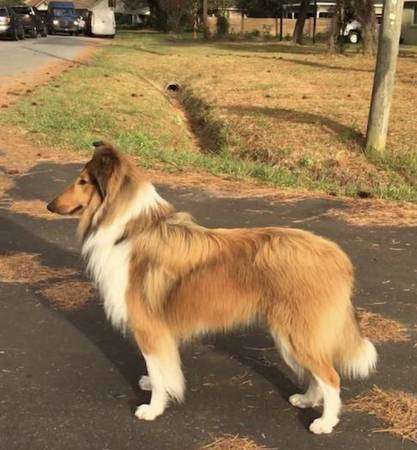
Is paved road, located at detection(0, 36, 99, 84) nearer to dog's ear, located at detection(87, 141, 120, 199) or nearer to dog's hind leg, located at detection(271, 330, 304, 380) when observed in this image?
dog's ear, located at detection(87, 141, 120, 199)

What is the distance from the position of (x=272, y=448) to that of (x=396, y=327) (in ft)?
5.83

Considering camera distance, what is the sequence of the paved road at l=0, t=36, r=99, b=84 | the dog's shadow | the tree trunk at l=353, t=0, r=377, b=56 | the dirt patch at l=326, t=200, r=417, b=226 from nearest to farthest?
the dog's shadow
the dirt patch at l=326, t=200, r=417, b=226
the paved road at l=0, t=36, r=99, b=84
the tree trunk at l=353, t=0, r=377, b=56

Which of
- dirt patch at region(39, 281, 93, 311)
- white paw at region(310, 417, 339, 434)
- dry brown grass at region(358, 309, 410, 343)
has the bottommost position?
dirt patch at region(39, 281, 93, 311)

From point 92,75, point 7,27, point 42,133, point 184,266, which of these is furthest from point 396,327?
point 7,27

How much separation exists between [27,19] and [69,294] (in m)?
38.0

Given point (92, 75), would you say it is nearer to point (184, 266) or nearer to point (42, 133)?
point (42, 133)

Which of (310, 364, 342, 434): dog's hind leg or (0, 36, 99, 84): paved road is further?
(0, 36, 99, 84): paved road

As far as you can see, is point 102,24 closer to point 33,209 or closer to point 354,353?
point 33,209

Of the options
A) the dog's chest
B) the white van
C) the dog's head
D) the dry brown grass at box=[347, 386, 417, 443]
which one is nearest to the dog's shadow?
the dry brown grass at box=[347, 386, 417, 443]

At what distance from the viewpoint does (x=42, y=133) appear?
12.2 m

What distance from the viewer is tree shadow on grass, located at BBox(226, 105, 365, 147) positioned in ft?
41.5

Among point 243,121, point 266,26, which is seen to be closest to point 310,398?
point 243,121

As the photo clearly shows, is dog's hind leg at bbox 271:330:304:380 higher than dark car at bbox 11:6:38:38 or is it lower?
lower

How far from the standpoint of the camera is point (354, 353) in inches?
144
